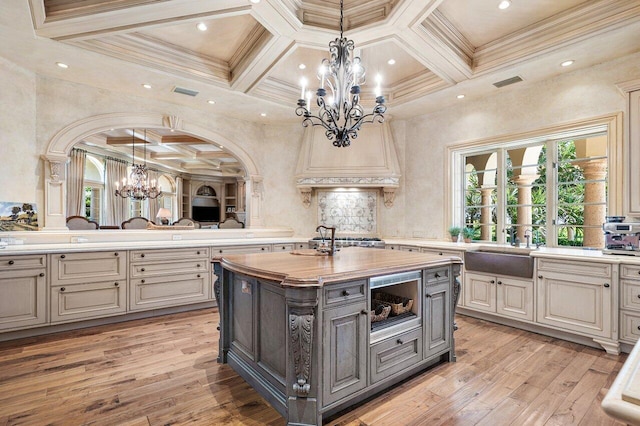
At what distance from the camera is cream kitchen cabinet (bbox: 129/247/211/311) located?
151 inches

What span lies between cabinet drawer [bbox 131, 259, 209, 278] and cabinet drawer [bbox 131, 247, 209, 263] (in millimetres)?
59

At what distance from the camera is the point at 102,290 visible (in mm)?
3615

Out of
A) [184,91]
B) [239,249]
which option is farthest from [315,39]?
[239,249]

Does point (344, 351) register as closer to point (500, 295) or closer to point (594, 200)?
point (500, 295)

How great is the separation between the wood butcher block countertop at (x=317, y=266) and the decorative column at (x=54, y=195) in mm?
2860

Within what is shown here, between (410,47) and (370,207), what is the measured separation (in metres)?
2.82

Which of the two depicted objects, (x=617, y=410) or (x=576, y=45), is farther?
(x=576, y=45)

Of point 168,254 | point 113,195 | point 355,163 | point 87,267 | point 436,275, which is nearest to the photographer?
point 436,275

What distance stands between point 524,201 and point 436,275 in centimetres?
265

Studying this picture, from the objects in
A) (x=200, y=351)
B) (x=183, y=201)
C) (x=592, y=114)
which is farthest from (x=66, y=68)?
(x=183, y=201)

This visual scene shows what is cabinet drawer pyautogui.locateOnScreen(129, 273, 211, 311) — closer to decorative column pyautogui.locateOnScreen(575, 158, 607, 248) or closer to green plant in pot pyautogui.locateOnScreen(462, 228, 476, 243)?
green plant in pot pyautogui.locateOnScreen(462, 228, 476, 243)

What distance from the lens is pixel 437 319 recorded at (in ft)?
8.52

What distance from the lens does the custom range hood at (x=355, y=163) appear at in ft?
17.3

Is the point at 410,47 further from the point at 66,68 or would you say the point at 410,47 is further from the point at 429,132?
the point at 66,68
